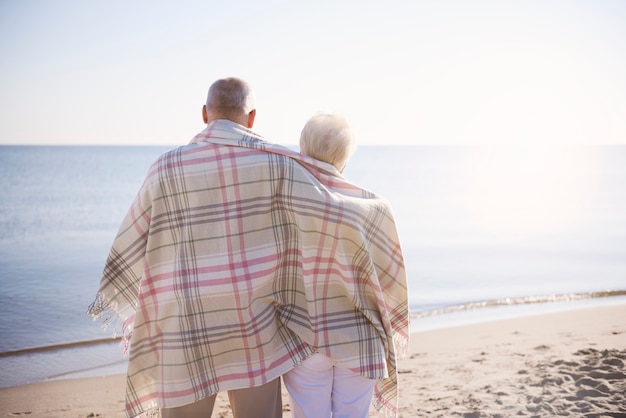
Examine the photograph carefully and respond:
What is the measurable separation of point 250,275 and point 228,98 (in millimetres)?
675

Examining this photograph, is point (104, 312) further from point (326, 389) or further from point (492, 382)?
point (492, 382)

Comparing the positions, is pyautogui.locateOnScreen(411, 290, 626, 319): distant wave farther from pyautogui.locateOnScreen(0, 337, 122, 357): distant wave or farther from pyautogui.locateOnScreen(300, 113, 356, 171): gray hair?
pyautogui.locateOnScreen(300, 113, 356, 171): gray hair

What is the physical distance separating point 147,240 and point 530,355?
3.72 m

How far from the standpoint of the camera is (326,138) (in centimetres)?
224

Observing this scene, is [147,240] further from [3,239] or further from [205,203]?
[3,239]

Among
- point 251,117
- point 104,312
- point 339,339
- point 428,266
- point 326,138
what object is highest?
point 251,117

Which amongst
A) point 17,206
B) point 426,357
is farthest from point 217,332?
point 17,206

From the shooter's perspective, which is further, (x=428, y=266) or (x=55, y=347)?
(x=428, y=266)

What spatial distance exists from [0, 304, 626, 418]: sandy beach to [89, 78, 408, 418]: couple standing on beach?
1.61 metres

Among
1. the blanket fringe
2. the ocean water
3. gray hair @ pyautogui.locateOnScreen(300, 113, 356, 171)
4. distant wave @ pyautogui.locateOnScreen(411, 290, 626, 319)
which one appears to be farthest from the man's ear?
distant wave @ pyautogui.locateOnScreen(411, 290, 626, 319)

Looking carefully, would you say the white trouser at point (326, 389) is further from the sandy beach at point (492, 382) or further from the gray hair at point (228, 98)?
the sandy beach at point (492, 382)

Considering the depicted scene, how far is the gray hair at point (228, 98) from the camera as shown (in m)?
2.16

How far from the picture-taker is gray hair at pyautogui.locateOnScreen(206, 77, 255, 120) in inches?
84.9

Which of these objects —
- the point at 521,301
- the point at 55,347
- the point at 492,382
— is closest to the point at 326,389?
the point at 492,382
